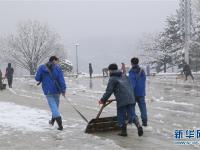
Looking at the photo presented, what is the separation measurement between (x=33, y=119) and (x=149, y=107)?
535cm

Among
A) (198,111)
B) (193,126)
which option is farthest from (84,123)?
(198,111)

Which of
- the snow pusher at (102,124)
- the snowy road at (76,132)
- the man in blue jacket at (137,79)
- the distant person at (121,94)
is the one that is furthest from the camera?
the man in blue jacket at (137,79)

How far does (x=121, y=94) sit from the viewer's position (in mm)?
9742

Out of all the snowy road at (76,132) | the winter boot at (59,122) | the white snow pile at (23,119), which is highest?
the winter boot at (59,122)

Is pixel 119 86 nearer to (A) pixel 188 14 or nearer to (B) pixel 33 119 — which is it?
(B) pixel 33 119

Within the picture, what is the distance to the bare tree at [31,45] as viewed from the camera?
88125mm

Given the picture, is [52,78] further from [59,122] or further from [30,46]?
[30,46]

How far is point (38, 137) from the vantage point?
9930 millimetres

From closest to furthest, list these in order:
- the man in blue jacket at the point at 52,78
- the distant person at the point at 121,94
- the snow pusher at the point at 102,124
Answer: the distant person at the point at 121,94 → the snow pusher at the point at 102,124 → the man in blue jacket at the point at 52,78

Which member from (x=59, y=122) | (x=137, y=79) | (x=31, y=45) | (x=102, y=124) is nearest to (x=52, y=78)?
(x=59, y=122)

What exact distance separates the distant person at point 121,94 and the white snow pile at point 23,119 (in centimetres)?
193

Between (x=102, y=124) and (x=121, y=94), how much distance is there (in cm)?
→ 107

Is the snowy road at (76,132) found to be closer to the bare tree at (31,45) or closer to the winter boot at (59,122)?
the winter boot at (59,122)

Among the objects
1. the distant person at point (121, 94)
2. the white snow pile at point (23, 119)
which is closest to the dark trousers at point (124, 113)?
the distant person at point (121, 94)
